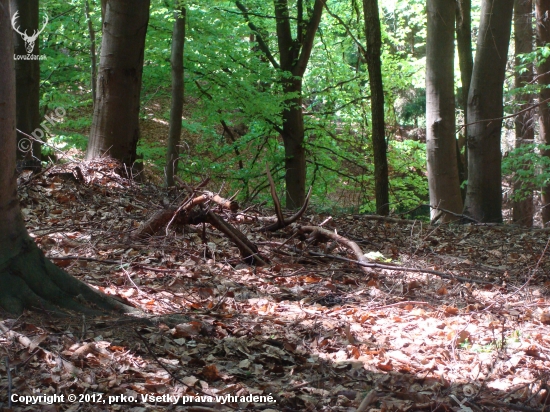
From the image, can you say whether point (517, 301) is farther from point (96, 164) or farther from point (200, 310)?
point (96, 164)

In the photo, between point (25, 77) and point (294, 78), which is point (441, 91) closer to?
point (294, 78)

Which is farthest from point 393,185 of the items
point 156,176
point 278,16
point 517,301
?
point 517,301

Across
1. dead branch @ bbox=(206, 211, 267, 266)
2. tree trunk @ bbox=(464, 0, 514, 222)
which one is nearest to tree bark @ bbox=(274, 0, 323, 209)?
tree trunk @ bbox=(464, 0, 514, 222)

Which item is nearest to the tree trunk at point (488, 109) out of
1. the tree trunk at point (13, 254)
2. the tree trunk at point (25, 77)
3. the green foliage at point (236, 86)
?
the green foliage at point (236, 86)

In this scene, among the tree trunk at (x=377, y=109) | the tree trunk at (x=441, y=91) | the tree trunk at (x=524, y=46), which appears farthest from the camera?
the tree trunk at (x=524, y=46)

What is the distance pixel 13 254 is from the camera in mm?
3285

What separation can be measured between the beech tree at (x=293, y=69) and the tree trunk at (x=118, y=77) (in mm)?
6219

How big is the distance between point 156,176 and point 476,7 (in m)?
12.2

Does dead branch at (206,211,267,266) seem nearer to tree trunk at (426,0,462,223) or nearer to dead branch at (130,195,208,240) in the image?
dead branch at (130,195,208,240)

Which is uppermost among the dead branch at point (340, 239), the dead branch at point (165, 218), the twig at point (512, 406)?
the dead branch at point (165, 218)

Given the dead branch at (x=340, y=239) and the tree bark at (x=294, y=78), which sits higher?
the tree bark at (x=294, y=78)

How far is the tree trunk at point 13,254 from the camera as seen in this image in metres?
3.13

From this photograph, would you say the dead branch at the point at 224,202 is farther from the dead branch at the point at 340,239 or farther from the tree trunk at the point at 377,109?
the tree trunk at the point at 377,109

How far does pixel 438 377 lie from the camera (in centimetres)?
331
